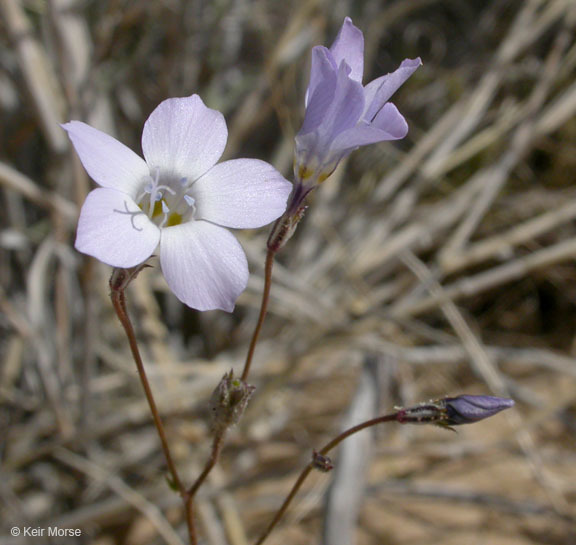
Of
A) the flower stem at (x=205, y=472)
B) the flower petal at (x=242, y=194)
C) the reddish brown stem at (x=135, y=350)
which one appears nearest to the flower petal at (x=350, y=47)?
the flower petal at (x=242, y=194)

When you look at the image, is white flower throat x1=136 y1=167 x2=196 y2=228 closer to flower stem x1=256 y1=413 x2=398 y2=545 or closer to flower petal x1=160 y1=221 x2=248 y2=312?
flower petal x1=160 y1=221 x2=248 y2=312

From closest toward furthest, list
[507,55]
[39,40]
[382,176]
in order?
1. [39,40]
2. [507,55]
3. [382,176]

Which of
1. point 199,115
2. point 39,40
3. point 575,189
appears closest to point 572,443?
point 575,189

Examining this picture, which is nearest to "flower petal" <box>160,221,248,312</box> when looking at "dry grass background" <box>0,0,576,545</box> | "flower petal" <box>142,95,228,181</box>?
"flower petal" <box>142,95,228,181</box>

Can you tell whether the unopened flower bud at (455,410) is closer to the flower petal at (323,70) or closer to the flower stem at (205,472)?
the flower stem at (205,472)

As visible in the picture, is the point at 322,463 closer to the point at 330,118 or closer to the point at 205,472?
the point at 205,472

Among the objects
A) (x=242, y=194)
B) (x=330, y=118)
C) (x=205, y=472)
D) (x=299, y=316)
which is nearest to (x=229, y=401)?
(x=205, y=472)

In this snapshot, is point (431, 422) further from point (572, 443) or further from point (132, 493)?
A: point (572, 443)
